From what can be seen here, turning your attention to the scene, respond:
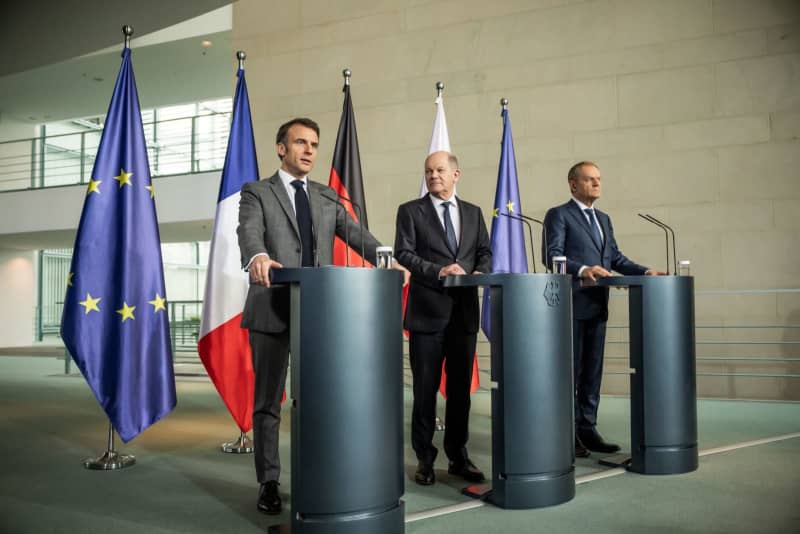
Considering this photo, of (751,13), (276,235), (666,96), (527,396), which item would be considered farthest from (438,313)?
(751,13)

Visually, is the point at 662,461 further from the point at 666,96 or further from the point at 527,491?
the point at 666,96

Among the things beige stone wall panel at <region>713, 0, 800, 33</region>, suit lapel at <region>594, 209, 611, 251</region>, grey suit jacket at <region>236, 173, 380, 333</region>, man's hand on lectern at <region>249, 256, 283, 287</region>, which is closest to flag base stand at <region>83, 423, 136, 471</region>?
grey suit jacket at <region>236, 173, 380, 333</region>

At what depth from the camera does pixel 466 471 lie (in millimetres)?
3117

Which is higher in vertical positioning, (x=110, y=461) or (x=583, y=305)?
(x=583, y=305)

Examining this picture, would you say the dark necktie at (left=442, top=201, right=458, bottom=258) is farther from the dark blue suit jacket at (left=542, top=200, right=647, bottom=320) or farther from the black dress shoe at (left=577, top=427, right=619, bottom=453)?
the black dress shoe at (left=577, top=427, right=619, bottom=453)

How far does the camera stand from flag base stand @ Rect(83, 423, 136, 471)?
350cm

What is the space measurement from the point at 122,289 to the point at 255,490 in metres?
1.34

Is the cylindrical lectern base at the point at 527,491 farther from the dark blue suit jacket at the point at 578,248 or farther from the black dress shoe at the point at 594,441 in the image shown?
the dark blue suit jacket at the point at 578,248

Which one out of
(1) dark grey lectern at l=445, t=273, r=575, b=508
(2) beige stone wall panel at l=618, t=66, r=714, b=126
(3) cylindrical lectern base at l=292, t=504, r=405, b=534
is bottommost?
(3) cylindrical lectern base at l=292, t=504, r=405, b=534

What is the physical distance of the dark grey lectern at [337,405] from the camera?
6.85 ft

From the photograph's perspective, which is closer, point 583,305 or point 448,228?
point 448,228

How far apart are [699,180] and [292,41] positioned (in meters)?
4.66

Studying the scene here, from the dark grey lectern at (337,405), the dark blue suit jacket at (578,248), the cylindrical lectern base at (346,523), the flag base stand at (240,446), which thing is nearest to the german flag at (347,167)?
the dark blue suit jacket at (578,248)

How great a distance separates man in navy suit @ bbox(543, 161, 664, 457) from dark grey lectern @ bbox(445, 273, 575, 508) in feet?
3.01
